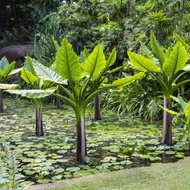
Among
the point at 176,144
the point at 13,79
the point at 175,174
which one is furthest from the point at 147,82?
the point at 13,79

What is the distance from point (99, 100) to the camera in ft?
17.1

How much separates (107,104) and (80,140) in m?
3.39

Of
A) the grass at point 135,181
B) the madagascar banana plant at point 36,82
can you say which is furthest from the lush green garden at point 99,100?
the grass at point 135,181

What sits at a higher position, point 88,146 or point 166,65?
point 166,65

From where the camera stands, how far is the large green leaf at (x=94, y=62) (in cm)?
279

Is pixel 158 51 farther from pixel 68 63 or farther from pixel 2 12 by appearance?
pixel 2 12

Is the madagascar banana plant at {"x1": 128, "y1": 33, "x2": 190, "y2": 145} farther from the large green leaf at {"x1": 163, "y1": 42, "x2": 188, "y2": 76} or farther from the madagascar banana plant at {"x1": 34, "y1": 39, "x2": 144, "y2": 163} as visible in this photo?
the madagascar banana plant at {"x1": 34, "y1": 39, "x2": 144, "y2": 163}

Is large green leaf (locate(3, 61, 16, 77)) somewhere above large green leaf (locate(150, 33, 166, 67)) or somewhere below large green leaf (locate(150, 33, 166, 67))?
below

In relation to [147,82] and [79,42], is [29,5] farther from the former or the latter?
[147,82]

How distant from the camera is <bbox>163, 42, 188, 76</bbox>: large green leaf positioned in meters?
2.98

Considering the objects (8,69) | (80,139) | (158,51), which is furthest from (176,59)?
(8,69)

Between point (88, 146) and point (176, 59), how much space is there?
54.9 inches

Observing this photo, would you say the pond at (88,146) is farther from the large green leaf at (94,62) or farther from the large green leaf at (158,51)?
the large green leaf at (158,51)

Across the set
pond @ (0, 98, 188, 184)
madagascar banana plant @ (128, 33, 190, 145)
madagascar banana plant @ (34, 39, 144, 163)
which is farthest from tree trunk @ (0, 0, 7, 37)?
madagascar banana plant @ (34, 39, 144, 163)
